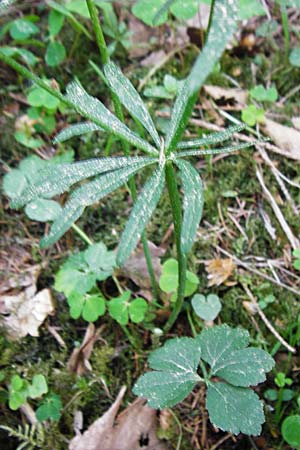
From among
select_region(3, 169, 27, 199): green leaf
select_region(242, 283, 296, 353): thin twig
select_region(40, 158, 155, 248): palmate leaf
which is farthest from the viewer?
select_region(3, 169, 27, 199): green leaf

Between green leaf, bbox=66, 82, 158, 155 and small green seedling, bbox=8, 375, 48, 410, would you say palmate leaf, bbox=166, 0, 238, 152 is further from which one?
small green seedling, bbox=8, 375, 48, 410

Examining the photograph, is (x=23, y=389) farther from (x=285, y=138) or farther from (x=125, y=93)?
(x=285, y=138)

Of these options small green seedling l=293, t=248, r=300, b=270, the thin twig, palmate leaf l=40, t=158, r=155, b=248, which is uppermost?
palmate leaf l=40, t=158, r=155, b=248

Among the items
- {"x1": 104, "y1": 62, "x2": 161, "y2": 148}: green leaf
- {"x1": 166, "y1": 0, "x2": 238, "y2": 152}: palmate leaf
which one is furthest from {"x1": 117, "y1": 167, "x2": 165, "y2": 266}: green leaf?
{"x1": 166, "y1": 0, "x2": 238, "y2": 152}: palmate leaf

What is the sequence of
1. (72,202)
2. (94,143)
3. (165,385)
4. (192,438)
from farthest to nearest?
1. (94,143)
2. (192,438)
3. (165,385)
4. (72,202)

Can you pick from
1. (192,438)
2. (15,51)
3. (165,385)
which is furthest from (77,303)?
(15,51)

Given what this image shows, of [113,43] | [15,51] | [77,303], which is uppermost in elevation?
[15,51]

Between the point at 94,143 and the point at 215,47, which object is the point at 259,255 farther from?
the point at 215,47

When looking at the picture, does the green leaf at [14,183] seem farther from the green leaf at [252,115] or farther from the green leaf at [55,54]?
the green leaf at [252,115]
